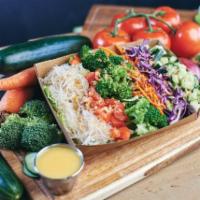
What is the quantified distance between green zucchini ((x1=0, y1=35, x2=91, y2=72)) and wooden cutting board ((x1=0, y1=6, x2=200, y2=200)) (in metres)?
0.54

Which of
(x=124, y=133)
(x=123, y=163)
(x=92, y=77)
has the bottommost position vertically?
(x=123, y=163)

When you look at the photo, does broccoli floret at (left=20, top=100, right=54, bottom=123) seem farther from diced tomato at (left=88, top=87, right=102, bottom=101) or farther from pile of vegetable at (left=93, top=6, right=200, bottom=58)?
pile of vegetable at (left=93, top=6, right=200, bottom=58)

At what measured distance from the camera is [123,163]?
1645 mm

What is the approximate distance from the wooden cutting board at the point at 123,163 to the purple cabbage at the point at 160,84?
7 cm

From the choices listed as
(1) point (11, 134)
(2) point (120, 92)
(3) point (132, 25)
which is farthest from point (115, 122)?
(3) point (132, 25)

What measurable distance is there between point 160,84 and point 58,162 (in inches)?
25.7

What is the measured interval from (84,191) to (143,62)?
0.73m

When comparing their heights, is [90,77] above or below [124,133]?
above

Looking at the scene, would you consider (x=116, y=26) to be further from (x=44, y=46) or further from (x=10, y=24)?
(x=10, y=24)

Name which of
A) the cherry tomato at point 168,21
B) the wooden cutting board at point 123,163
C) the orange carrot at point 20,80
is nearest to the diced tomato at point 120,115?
the wooden cutting board at point 123,163

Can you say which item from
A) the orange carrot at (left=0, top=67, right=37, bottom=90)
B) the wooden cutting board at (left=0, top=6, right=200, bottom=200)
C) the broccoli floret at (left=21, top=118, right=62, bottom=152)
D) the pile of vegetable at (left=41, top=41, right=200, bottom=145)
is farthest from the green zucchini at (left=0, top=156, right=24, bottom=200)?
the orange carrot at (left=0, top=67, right=37, bottom=90)

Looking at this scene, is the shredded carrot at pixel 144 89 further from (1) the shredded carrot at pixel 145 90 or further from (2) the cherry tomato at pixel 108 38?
(2) the cherry tomato at pixel 108 38

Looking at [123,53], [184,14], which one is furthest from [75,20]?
[123,53]

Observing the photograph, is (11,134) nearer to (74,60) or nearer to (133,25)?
(74,60)
